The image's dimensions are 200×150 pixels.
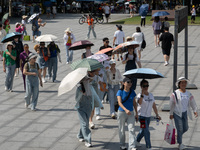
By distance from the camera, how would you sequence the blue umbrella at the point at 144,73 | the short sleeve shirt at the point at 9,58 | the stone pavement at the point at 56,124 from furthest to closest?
the short sleeve shirt at the point at 9,58, the stone pavement at the point at 56,124, the blue umbrella at the point at 144,73

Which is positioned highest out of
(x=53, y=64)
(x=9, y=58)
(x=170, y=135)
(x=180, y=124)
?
(x=9, y=58)

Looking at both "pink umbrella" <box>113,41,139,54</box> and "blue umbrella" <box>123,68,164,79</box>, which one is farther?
"pink umbrella" <box>113,41,139,54</box>

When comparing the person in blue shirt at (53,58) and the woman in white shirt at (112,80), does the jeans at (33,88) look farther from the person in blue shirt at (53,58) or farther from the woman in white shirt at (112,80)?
the person in blue shirt at (53,58)

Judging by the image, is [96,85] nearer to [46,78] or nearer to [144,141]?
[144,141]

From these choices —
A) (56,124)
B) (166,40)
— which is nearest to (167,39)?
(166,40)

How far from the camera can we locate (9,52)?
13.9 meters

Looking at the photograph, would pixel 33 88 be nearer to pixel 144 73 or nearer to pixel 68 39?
pixel 144 73

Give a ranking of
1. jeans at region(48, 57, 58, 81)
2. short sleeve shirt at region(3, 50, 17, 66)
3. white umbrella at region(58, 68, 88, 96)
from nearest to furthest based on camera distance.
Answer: white umbrella at region(58, 68, 88, 96)
short sleeve shirt at region(3, 50, 17, 66)
jeans at region(48, 57, 58, 81)

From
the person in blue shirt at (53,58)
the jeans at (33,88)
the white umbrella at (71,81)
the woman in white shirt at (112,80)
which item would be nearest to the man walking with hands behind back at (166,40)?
the person in blue shirt at (53,58)

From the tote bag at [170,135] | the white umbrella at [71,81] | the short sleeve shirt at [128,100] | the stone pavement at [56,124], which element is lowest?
the stone pavement at [56,124]

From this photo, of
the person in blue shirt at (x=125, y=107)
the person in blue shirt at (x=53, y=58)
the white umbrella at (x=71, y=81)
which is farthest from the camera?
the person in blue shirt at (x=53, y=58)

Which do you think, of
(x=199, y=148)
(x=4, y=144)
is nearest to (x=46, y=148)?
(x=4, y=144)

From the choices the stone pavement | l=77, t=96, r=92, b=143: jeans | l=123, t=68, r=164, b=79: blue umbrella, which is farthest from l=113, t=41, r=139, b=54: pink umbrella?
l=77, t=96, r=92, b=143: jeans

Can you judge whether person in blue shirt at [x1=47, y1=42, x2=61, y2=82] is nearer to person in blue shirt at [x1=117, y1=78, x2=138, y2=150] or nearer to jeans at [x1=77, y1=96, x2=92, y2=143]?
jeans at [x1=77, y1=96, x2=92, y2=143]
